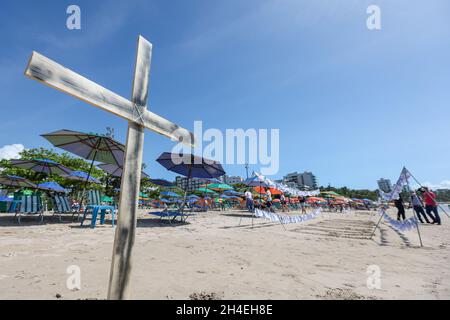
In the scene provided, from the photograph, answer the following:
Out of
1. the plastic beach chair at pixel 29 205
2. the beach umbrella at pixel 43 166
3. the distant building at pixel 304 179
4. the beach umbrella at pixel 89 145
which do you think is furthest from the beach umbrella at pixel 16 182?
the distant building at pixel 304 179

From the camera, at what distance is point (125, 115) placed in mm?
1771

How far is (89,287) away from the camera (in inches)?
90.0

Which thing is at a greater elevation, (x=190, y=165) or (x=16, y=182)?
(x=190, y=165)

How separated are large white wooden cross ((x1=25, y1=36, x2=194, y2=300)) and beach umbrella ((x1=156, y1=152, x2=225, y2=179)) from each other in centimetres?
670

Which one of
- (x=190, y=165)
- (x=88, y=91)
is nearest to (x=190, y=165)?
(x=190, y=165)

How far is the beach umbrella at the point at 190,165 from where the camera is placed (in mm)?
8953

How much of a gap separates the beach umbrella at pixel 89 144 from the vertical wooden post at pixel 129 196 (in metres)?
5.66

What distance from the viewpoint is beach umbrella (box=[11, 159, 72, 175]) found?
888 cm

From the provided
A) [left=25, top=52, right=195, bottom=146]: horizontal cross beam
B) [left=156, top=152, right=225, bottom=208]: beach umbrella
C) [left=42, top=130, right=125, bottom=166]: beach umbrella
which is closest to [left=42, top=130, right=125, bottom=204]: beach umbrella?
[left=42, top=130, right=125, bottom=166]: beach umbrella

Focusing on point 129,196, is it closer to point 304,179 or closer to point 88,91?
point 88,91

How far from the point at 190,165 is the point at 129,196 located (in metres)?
7.62
